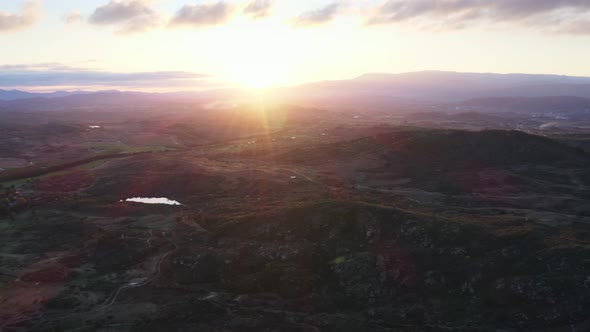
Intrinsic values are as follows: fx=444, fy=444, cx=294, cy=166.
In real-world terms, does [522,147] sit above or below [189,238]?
above

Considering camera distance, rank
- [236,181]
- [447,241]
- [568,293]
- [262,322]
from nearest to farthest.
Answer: [568,293]
[262,322]
[447,241]
[236,181]

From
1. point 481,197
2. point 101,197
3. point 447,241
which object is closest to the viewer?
point 447,241

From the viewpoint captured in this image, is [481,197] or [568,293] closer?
[568,293]

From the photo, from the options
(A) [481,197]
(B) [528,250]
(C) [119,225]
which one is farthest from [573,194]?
(C) [119,225]

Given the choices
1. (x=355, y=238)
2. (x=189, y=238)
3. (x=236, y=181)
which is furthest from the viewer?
(x=236, y=181)

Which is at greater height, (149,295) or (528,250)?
(528,250)

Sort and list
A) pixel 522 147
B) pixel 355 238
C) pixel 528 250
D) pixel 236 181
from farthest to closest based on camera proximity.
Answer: pixel 522 147 < pixel 236 181 < pixel 355 238 < pixel 528 250

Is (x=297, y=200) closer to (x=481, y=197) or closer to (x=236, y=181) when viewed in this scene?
(x=236, y=181)

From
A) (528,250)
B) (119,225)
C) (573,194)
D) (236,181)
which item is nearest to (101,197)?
(119,225)

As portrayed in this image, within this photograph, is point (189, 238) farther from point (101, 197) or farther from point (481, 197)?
point (481, 197)
